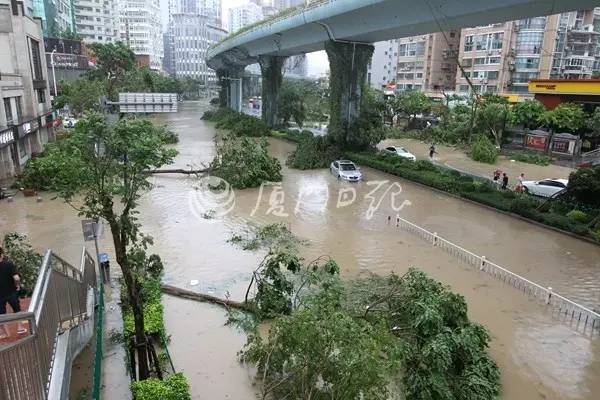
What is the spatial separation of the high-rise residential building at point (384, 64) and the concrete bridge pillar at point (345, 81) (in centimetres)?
6627

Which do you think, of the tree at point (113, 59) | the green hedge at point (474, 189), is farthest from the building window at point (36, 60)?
the tree at point (113, 59)

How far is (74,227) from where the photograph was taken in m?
18.4

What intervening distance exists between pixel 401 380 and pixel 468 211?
14940 millimetres

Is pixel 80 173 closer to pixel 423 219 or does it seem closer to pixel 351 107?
pixel 423 219

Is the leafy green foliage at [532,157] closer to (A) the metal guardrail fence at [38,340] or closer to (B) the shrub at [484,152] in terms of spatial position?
(B) the shrub at [484,152]

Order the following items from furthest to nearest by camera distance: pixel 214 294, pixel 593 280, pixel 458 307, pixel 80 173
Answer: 1. pixel 593 280
2. pixel 214 294
3. pixel 458 307
4. pixel 80 173

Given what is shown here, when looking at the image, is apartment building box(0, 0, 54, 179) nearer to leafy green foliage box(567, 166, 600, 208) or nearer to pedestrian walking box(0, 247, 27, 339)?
pedestrian walking box(0, 247, 27, 339)

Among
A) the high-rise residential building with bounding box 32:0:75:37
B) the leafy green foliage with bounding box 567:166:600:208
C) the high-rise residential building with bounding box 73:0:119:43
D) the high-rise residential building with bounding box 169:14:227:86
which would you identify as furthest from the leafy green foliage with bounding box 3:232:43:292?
the high-rise residential building with bounding box 169:14:227:86

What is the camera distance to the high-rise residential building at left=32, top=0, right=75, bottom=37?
237 ft

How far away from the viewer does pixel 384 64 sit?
10119cm

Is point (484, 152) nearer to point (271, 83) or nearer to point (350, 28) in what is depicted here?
point (350, 28)

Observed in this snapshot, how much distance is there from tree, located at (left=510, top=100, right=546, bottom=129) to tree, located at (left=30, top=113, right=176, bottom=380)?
37853mm

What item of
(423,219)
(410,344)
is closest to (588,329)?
(410,344)

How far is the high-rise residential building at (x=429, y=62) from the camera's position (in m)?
74.2
